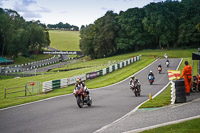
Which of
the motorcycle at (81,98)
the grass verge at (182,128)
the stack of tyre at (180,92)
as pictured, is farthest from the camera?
the motorcycle at (81,98)

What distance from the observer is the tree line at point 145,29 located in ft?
343

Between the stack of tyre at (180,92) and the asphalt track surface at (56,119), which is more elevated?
the stack of tyre at (180,92)

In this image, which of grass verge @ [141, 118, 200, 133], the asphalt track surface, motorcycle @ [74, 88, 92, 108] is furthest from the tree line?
grass verge @ [141, 118, 200, 133]

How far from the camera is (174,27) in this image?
107062mm

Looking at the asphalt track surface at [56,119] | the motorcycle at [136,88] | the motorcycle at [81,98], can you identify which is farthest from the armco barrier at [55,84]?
the motorcycle at [81,98]

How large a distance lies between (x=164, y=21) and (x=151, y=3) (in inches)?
493

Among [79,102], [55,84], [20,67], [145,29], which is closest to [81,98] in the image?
[79,102]

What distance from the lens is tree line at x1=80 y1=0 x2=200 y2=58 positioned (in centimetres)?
10444

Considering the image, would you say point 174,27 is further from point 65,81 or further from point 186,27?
point 65,81

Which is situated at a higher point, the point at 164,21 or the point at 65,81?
the point at 164,21

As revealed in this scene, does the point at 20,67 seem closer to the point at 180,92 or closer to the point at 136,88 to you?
the point at 136,88

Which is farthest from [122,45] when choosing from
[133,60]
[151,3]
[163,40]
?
[133,60]

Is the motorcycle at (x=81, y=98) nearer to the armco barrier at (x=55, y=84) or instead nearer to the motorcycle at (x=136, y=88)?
the motorcycle at (x=136, y=88)

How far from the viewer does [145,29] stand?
107375 millimetres
